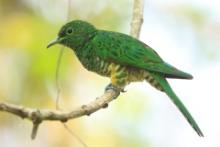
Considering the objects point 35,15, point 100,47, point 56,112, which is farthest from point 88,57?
point 35,15

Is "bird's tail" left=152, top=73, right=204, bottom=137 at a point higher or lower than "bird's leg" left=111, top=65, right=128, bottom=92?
higher

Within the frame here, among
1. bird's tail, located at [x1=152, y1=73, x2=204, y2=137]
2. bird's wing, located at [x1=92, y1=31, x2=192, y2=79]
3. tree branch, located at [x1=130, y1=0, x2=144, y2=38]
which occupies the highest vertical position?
tree branch, located at [x1=130, y1=0, x2=144, y2=38]

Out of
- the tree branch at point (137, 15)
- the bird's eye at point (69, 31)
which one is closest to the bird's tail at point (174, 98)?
the tree branch at point (137, 15)

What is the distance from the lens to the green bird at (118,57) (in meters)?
4.75

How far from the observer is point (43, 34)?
6.82 metres

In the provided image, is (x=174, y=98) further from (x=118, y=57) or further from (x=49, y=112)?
(x=49, y=112)

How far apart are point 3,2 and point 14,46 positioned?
478 mm

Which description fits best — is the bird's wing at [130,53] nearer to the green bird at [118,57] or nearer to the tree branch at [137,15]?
the green bird at [118,57]

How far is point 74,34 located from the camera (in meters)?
4.83

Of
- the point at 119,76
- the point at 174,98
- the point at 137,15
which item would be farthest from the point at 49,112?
the point at 137,15

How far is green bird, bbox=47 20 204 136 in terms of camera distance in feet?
15.6

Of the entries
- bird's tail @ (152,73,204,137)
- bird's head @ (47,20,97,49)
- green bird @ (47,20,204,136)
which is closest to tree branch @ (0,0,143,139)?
bird's tail @ (152,73,204,137)

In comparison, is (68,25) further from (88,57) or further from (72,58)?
(72,58)

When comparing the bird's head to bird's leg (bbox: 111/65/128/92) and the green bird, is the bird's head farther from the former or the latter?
bird's leg (bbox: 111/65/128/92)
